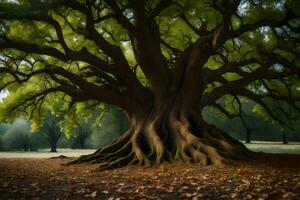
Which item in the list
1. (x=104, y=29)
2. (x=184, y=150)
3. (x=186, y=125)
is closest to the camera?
(x=184, y=150)

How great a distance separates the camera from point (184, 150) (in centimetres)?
1802

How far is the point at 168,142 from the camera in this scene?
776 inches

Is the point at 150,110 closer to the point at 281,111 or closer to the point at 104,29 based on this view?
the point at 104,29

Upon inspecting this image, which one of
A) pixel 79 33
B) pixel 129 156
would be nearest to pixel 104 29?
pixel 79 33

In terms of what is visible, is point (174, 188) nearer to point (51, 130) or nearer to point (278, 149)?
point (278, 149)

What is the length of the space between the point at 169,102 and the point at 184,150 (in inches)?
147

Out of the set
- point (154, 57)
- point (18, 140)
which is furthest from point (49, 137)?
point (154, 57)

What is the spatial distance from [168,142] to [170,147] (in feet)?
0.94

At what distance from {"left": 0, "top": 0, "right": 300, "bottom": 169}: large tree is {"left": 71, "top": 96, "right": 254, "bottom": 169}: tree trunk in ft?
0.16

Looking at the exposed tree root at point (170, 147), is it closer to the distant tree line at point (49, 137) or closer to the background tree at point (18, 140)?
the distant tree line at point (49, 137)

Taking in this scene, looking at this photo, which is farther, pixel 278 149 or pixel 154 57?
pixel 278 149

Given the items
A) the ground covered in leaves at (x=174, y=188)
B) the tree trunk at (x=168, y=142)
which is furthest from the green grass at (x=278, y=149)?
the ground covered in leaves at (x=174, y=188)

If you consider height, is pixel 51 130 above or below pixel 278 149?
above

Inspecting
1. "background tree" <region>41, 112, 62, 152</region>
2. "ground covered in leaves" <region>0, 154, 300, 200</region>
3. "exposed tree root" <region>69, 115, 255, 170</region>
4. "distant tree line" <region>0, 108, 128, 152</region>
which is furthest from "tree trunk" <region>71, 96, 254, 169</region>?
"background tree" <region>41, 112, 62, 152</region>
